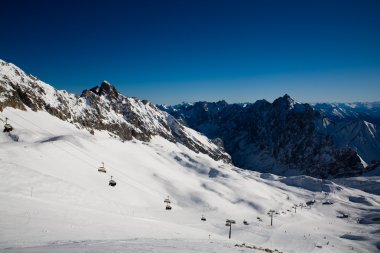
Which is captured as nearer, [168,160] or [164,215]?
[164,215]

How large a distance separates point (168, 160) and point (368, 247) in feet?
329

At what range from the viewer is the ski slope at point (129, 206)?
26.2 metres

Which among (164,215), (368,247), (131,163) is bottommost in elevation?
(368,247)

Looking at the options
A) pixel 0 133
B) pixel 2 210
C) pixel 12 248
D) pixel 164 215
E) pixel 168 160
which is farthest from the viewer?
pixel 168 160

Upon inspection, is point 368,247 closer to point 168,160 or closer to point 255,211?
point 255,211

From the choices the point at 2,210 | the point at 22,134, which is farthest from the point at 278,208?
the point at 2,210

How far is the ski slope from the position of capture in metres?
26.2

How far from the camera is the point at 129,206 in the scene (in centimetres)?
7056

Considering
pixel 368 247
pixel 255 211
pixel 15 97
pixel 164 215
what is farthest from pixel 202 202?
pixel 15 97

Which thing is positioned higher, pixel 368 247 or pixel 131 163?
pixel 131 163

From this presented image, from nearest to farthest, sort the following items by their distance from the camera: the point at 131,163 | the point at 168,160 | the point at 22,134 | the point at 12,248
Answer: the point at 12,248, the point at 22,134, the point at 131,163, the point at 168,160

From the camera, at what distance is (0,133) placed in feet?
302

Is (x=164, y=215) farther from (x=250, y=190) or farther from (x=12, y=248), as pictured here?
(x=250, y=190)

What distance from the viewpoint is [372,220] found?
134m
